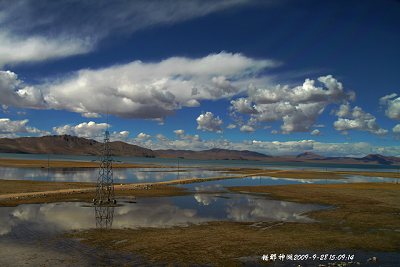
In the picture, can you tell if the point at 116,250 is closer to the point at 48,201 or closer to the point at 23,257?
the point at 23,257

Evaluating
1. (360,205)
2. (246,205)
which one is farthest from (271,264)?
(360,205)

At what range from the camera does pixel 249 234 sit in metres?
17.8

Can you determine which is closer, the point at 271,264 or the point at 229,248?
the point at 271,264

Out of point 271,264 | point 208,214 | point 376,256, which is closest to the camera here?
point 271,264

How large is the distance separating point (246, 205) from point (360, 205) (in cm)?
1356
